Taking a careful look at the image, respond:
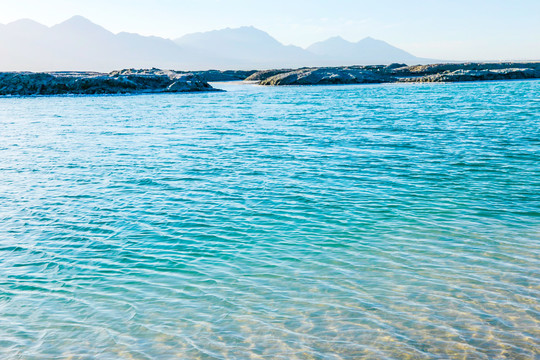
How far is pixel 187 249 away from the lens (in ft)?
37.2

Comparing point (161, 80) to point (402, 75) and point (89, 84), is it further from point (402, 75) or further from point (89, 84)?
point (402, 75)

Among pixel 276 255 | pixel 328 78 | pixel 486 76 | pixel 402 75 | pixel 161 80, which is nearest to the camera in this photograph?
pixel 276 255

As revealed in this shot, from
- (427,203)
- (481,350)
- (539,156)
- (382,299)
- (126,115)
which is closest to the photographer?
(481,350)

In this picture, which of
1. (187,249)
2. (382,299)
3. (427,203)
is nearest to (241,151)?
(427,203)

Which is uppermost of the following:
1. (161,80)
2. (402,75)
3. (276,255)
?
(161,80)

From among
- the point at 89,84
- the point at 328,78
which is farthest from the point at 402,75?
the point at 89,84

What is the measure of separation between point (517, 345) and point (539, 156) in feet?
50.9

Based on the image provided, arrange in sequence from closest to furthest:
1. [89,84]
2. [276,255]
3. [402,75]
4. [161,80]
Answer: [276,255] < [89,84] < [161,80] < [402,75]

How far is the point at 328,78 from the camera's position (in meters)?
118

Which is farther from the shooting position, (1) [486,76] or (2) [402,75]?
(2) [402,75]

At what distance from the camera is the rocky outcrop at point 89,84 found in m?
92.3

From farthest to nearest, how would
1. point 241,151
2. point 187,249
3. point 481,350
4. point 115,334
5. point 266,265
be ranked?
point 241,151 → point 187,249 → point 266,265 → point 115,334 → point 481,350

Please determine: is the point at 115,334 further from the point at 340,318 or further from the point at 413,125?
the point at 413,125

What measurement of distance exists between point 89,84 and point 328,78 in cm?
5372
